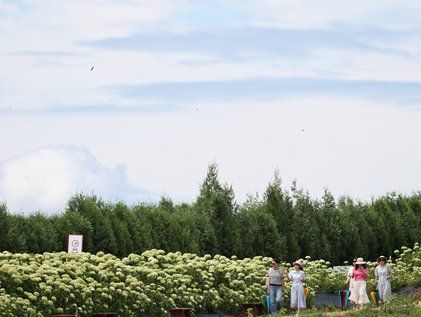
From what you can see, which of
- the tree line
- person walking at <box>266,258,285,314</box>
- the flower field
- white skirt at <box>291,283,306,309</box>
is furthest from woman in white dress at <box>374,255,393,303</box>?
the tree line

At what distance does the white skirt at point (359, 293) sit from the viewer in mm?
28234

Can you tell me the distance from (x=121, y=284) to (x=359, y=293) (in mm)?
6835

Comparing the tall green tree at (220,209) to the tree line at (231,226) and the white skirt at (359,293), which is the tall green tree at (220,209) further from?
the white skirt at (359,293)

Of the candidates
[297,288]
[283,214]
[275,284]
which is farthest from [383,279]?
[283,214]

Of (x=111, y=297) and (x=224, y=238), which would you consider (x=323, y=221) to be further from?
(x=111, y=297)

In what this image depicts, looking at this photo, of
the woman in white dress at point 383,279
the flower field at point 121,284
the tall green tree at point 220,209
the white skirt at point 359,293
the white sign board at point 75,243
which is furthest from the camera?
the tall green tree at point 220,209

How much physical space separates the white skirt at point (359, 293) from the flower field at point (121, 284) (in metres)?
2.61

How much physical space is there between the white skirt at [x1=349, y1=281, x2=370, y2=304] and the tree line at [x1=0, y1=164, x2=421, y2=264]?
8.36m

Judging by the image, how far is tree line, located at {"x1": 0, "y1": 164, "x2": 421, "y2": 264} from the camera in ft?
108

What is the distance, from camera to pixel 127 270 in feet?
85.9

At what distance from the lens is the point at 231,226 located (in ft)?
127

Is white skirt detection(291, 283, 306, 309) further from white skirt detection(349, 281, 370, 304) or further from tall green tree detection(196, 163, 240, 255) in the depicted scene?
tall green tree detection(196, 163, 240, 255)

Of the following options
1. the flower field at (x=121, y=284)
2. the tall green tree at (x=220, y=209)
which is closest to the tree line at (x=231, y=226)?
the tall green tree at (x=220, y=209)

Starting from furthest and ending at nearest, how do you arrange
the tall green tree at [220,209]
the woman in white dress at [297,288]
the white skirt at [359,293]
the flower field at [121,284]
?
1. the tall green tree at [220,209]
2. the white skirt at [359,293]
3. the woman in white dress at [297,288]
4. the flower field at [121,284]
